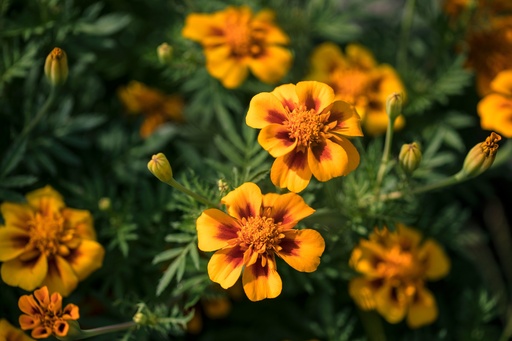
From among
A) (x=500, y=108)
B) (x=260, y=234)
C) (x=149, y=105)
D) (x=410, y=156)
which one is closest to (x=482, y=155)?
(x=410, y=156)

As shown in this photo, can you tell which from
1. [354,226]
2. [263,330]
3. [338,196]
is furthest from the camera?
[263,330]

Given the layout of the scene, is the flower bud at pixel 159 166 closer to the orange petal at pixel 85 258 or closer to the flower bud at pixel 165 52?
the orange petal at pixel 85 258

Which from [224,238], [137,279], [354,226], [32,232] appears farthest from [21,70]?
[354,226]

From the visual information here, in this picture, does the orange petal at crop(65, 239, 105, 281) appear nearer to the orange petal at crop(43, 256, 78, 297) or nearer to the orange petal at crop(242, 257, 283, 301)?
the orange petal at crop(43, 256, 78, 297)

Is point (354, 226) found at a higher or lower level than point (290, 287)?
higher

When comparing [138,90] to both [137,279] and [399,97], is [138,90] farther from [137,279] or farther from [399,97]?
[399,97]

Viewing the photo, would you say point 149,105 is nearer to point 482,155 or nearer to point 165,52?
point 165,52

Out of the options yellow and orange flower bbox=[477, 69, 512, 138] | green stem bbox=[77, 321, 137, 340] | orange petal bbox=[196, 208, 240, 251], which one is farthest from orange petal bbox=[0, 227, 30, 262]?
yellow and orange flower bbox=[477, 69, 512, 138]

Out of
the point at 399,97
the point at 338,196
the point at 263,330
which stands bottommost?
the point at 263,330
